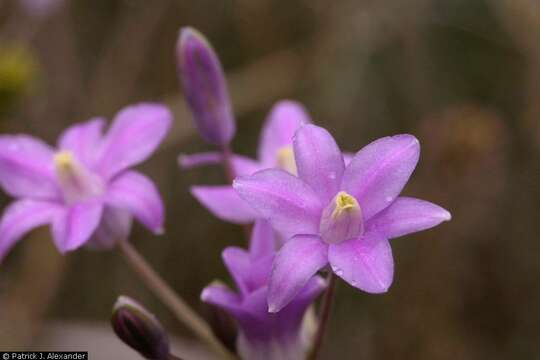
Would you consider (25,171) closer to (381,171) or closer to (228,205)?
(228,205)

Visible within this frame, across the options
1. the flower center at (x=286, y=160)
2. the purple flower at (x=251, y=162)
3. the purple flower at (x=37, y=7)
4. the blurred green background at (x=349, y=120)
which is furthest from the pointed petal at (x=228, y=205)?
the purple flower at (x=37, y=7)

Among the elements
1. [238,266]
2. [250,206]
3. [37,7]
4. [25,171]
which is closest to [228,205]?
[250,206]

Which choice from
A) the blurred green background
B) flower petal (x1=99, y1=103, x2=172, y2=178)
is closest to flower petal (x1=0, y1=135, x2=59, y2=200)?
flower petal (x1=99, y1=103, x2=172, y2=178)

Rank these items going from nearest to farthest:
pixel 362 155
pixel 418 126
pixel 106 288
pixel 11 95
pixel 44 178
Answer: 1. pixel 362 155
2. pixel 44 178
3. pixel 11 95
4. pixel 418 126
5. pixel 106 288

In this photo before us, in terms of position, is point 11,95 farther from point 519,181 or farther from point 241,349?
Result: point 519,181

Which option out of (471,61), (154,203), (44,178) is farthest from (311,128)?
(471,61)

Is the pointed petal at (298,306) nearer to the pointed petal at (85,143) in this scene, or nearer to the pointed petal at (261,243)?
the pointed petal at (261,243)
